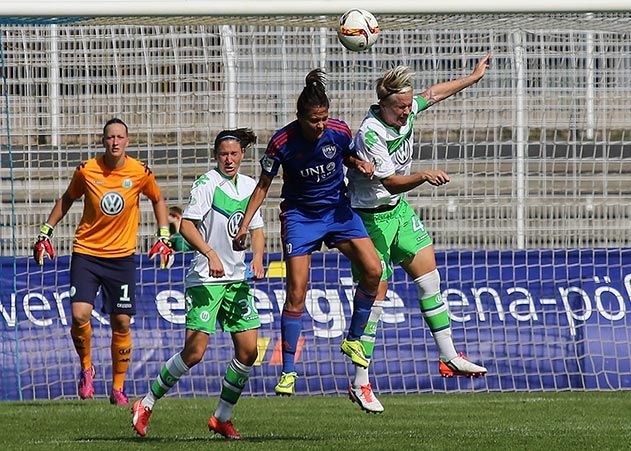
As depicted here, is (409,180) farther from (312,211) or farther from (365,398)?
(365,398)

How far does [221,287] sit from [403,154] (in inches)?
65.8

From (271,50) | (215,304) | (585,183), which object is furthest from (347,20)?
(585,183)

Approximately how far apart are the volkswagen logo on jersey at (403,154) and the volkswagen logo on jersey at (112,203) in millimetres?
3776

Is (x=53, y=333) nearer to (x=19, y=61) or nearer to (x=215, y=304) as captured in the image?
(x=19, y=61)

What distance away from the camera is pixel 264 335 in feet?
51.2

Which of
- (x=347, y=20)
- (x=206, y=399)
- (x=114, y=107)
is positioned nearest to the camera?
(x=347, y=20)

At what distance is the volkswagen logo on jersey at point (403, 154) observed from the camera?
10773 millimetres

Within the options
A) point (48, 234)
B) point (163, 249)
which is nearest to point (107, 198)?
point (48, 234)

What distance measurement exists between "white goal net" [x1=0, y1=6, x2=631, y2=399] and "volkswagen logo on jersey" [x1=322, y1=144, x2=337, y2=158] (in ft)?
17.3

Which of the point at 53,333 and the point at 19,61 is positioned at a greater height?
the point at 19,61

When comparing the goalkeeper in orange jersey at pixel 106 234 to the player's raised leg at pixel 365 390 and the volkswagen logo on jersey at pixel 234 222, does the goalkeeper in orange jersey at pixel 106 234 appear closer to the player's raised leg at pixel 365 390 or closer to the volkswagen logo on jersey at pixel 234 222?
the volkswagen logo on jersey at pixel 234 222

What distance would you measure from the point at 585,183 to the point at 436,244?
6.06 feet

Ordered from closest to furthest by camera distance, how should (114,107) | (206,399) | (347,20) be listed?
1. (347,20)
2. (206,399)
3. (114,107)

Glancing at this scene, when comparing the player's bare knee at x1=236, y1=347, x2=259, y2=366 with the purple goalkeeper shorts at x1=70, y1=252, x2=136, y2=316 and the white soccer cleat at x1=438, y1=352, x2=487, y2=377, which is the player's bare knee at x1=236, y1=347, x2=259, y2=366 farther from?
the purple goalkeeper shorts at x1=70, y1=252, x2=136, y2=316
